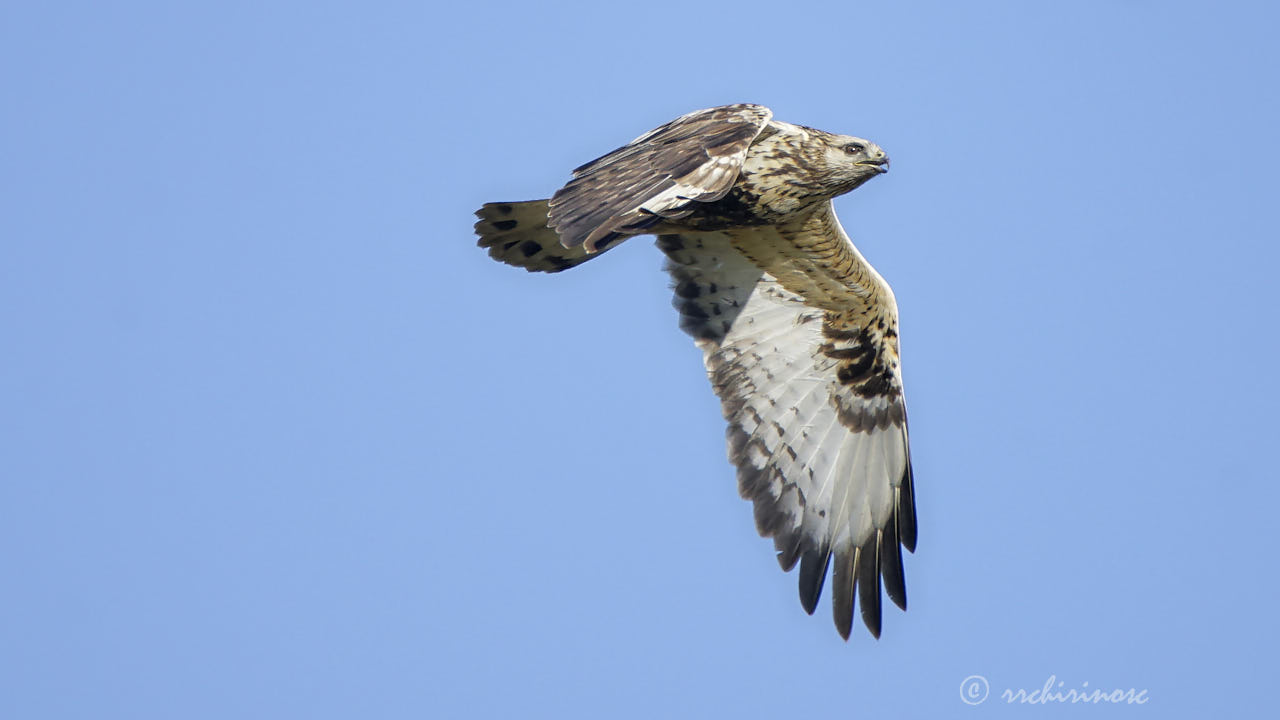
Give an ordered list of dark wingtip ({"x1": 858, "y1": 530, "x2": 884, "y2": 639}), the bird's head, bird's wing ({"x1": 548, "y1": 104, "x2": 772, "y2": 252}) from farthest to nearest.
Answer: dark wingtip ({"x1": 858, "y1": 530, "x2": 884, "y2": 639}) → the bird's head → bird's wing ({"x1": 548, "y1": 104, "x2": 772, "y2": 252})

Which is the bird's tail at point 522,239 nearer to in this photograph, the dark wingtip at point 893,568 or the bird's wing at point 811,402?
the bird's wing at point 811,402

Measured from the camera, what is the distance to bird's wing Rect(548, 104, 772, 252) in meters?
6.23

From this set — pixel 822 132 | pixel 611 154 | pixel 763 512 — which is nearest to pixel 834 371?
pixel 763 512

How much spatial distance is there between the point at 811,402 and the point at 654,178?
2676mm

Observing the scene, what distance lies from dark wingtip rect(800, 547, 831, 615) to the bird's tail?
2171 millimetres

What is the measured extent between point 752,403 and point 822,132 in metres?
1.92

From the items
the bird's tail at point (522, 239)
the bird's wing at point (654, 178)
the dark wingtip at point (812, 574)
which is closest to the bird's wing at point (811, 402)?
the dark wingtip at point (812, 574)

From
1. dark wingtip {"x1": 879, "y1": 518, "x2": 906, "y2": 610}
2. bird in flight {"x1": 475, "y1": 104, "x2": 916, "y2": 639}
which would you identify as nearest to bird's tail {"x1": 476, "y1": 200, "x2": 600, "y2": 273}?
bird in flight {"x1": 475, "y1": 104, "x2": 916, "y2": 639}

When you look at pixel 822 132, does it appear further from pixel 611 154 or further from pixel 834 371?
pixel 834 371

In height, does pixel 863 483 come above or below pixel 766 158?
below

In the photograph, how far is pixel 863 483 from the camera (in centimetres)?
860

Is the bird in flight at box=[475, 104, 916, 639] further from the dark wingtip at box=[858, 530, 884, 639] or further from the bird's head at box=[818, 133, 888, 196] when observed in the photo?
the bird's head at box=[818, 133, 888, 196]

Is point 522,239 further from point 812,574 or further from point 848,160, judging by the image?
point 812,574

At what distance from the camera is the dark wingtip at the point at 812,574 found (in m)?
8.32
